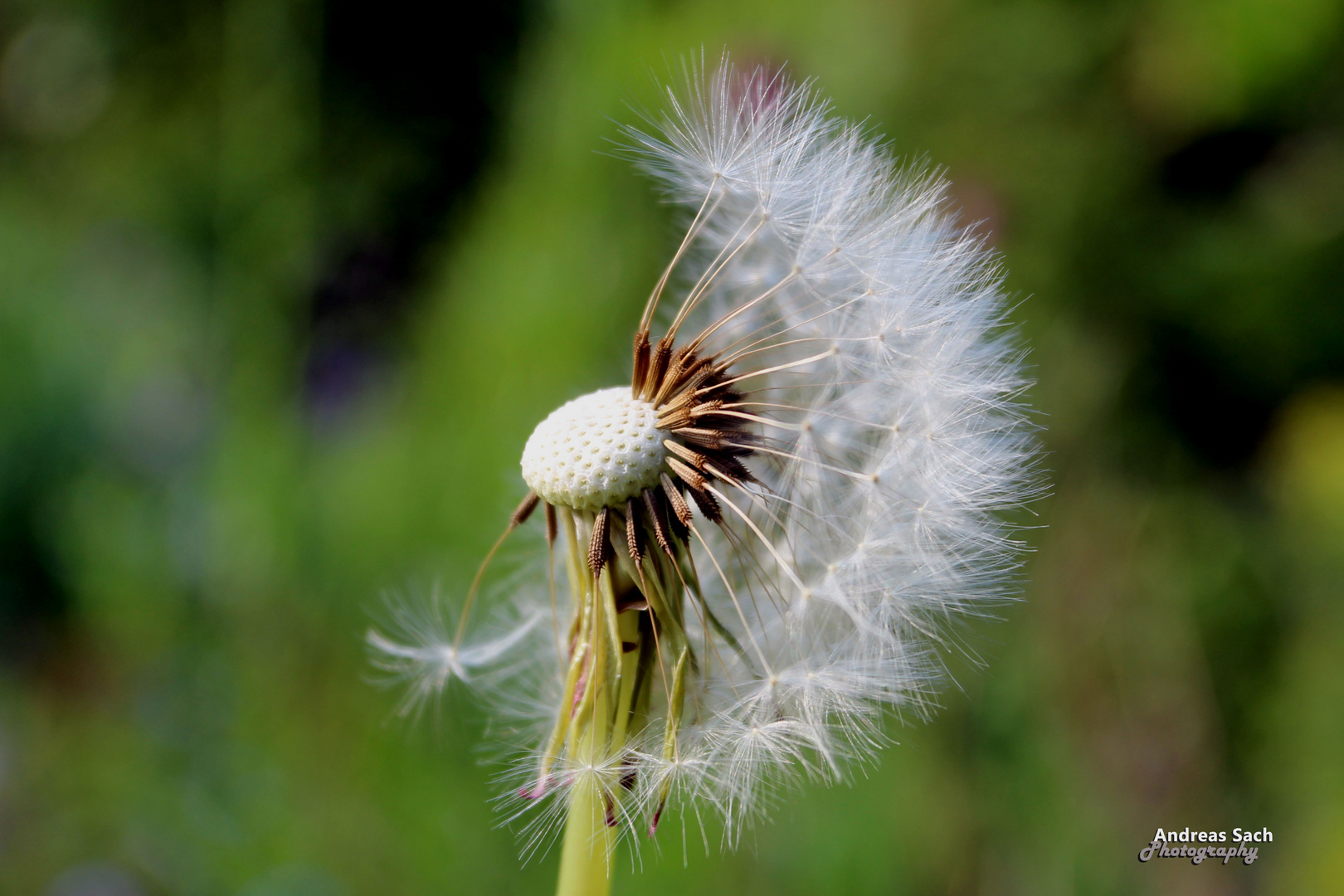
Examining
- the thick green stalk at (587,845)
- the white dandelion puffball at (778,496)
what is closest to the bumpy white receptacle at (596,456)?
the white dandelion puffball at (778,496)

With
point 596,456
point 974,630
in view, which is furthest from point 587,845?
point 974,630

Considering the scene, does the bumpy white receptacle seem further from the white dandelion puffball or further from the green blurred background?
the green blurred background

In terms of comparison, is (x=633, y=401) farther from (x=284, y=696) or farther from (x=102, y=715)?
(x=102, y=715)

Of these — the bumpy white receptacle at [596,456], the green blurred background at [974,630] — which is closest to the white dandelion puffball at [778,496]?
the bumpy white receptacle at [596,456]

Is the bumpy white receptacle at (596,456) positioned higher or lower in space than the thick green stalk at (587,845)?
higher

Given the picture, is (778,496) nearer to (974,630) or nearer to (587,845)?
(587,845)

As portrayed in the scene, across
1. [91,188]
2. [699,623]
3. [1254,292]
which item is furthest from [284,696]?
[91,188]

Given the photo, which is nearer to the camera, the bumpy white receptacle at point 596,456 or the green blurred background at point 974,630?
the bumpy white receptacle at point 596,456

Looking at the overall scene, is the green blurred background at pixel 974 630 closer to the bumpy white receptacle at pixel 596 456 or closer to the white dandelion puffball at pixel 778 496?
the white dandelion puffball at pixel 778 496
